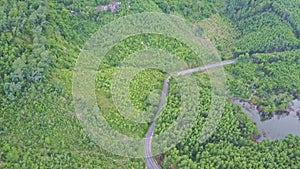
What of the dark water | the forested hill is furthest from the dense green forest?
the dark water

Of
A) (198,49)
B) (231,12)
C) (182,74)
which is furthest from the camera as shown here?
(231,12)

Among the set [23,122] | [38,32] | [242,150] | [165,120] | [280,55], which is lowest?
[23,122]

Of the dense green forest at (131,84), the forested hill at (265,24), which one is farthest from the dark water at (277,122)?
the forested hill at (265,24)

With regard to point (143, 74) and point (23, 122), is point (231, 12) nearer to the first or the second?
point (143, 74)

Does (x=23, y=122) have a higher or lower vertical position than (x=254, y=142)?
lower

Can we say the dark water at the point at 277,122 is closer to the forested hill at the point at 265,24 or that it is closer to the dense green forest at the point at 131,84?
the dense green forest at the point at 131,84

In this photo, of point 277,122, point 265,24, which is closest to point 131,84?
point 277,122

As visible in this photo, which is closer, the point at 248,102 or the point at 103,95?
the point at 103,95

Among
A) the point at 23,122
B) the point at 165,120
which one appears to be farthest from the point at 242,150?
the point at 23,122
